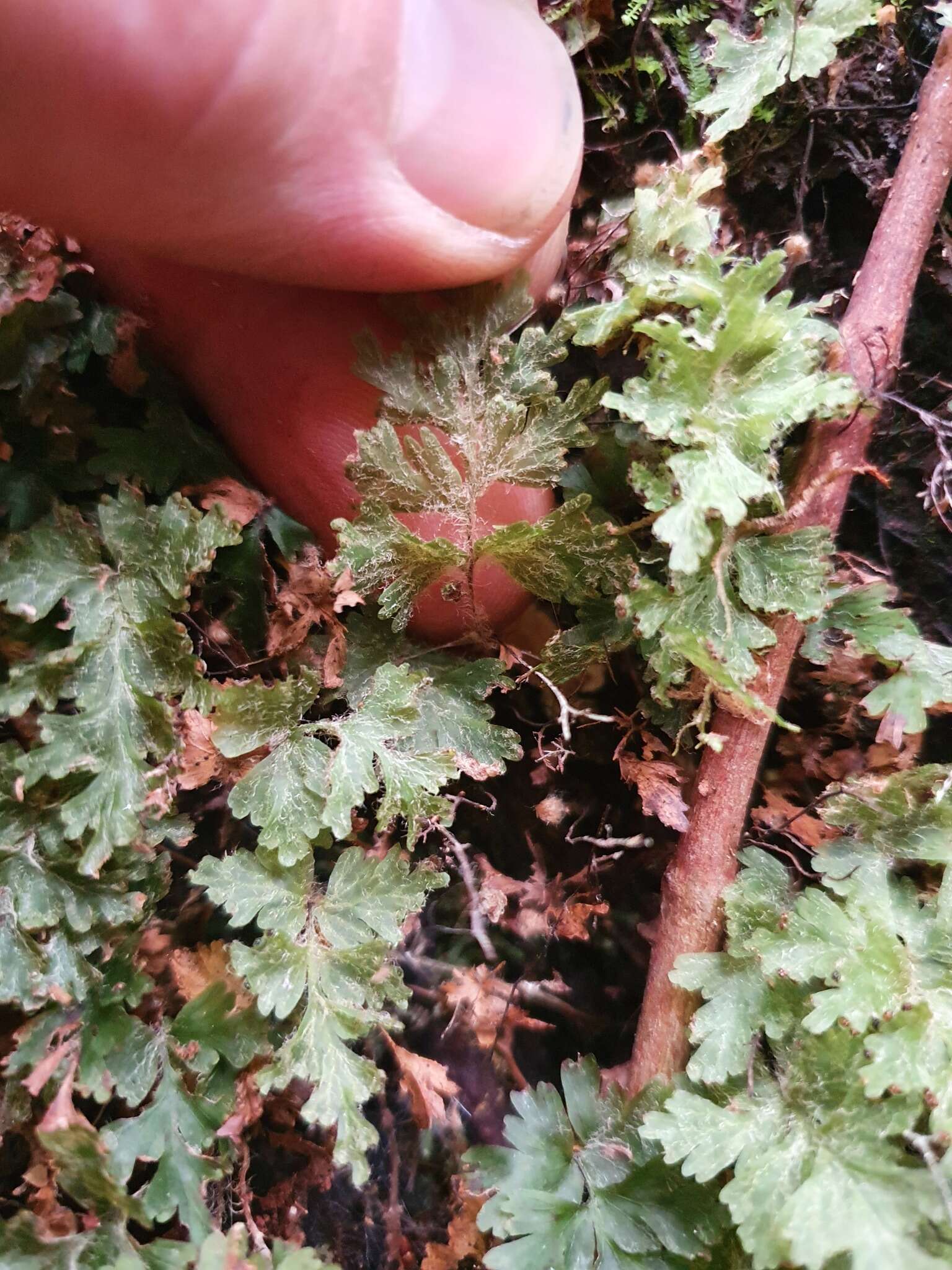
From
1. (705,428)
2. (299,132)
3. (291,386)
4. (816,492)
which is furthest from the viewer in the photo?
(291,386)

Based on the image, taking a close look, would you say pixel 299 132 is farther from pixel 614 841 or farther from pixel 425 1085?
pixel 425 1085

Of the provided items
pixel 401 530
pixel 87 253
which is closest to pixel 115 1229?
pixel 401 530

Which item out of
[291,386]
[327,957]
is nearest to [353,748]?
[327,957]

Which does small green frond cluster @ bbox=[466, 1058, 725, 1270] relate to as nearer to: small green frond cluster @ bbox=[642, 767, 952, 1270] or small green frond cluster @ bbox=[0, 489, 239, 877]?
small green frond cluster @ bbox=[642, 767, 952, 1270]

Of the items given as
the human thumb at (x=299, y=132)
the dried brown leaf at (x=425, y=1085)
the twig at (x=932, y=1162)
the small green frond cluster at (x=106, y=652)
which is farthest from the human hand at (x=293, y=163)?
the twig at (x=932, y=1162)

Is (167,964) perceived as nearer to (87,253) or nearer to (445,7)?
(87,253)

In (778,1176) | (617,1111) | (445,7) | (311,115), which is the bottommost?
(617,1111)

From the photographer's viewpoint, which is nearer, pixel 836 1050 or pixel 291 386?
pixel 836 1050
